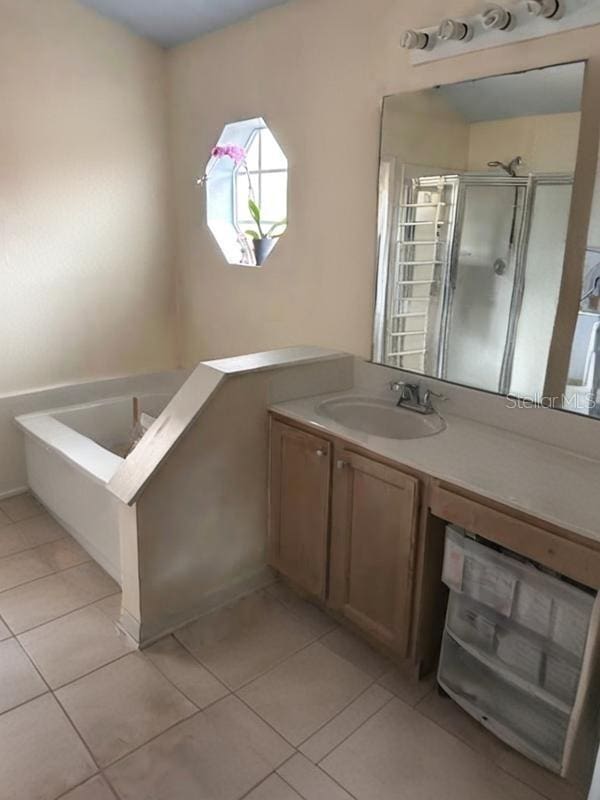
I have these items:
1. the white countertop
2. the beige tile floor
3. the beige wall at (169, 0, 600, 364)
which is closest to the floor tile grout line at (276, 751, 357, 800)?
the beige tile floor

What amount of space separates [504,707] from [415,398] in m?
1.11

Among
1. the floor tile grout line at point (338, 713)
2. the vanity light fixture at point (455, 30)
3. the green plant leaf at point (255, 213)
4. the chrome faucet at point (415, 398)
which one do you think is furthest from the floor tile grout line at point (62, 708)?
the vanity light fixture at point (455, 30)

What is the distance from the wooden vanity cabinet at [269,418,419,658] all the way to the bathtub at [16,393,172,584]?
688mm

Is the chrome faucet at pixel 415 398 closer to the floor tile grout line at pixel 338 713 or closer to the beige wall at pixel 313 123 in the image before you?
the beige wall at pixel 313 123

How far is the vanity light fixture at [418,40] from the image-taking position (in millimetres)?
2061

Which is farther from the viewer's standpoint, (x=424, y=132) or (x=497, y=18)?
(x=424, y=132)

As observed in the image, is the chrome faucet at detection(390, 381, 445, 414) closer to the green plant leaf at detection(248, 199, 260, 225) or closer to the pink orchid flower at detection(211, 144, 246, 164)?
the green plant leaf at detection(248, 199, 260, 225)

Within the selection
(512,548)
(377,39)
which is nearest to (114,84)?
(377,39)

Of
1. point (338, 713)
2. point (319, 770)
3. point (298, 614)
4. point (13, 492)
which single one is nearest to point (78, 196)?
point (13, 492)

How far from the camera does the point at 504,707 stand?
175 centimetres

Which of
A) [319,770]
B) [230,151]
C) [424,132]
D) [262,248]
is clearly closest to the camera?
[319,770]

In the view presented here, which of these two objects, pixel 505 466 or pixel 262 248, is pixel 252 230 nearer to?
pixel 262 248

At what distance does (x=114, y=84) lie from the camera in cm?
319

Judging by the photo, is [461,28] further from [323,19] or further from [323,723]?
[323,723]
